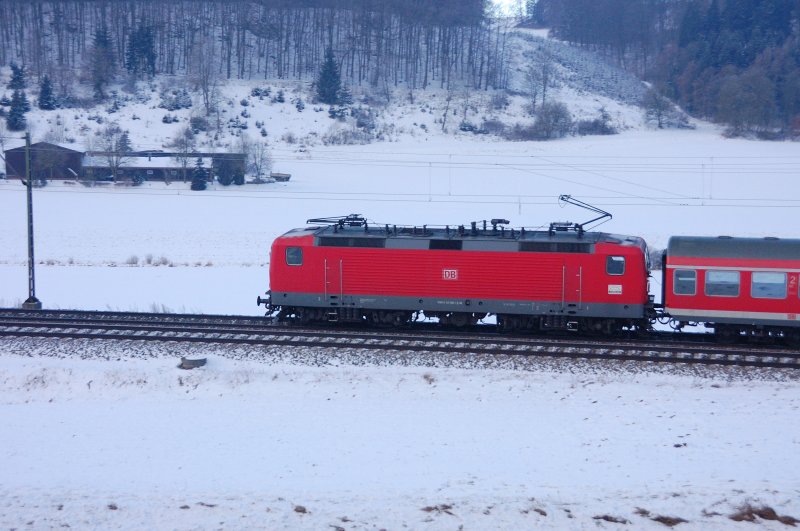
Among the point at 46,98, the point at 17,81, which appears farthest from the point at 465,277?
the point at 17,81

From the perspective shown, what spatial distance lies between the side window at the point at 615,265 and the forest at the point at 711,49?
189 ft

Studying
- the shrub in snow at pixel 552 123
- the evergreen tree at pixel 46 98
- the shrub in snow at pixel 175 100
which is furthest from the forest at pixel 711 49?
the evergreen tree at pixel 46 98

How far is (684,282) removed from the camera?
63.5 ft

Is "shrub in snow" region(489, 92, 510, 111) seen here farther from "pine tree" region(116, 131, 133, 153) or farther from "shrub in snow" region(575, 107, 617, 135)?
"pine tree" region(116, 131, 133, 153)

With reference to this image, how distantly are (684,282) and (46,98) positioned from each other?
73.6 metres

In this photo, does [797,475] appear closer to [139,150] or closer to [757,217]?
[757,217]

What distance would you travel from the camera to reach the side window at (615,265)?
1966 centimetres

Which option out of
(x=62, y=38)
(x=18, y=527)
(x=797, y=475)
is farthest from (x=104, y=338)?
(x=62, y=38)

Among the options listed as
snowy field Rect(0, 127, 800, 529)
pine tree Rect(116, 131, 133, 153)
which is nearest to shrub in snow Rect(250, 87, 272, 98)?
pine tree Rect(116, 131, 133, 153)

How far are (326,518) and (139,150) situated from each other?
5813cm

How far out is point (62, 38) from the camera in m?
101

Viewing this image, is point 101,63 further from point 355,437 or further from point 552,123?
point 355,437

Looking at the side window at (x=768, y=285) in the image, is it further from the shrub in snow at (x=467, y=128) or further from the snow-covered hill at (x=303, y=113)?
the shrub in snow at (x=467, y=128)

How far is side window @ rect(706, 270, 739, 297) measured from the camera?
1914 cm
